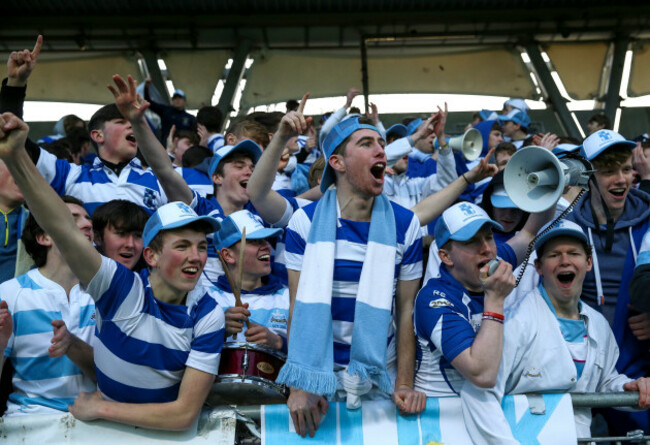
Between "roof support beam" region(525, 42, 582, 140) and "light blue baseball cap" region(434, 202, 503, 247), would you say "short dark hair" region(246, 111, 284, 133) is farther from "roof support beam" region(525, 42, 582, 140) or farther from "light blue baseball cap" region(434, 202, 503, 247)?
"roof support beam" region(525, 42, 582, 140)

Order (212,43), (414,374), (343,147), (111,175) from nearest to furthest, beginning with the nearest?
(414,374) < (343,147) < (111,175) < (212,43)

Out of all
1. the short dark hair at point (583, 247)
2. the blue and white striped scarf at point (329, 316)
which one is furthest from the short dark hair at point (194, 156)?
the short dark hair at point (583, 247)

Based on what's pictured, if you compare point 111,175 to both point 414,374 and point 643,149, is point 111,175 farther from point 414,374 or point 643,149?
point 643,149

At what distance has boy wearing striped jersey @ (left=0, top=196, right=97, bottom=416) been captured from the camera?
11.1 ft

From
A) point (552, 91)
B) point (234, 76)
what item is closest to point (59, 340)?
point (234, 76)

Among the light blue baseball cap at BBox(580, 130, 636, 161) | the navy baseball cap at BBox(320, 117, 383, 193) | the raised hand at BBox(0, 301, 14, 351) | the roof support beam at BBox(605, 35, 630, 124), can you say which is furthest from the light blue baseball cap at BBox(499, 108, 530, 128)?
the raised hand at BBox(0, 301, 14, 351)

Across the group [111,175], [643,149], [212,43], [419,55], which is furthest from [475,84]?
[111,175]

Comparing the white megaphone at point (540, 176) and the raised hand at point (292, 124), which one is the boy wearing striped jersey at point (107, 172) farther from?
the white megaphone at point (540, 176)

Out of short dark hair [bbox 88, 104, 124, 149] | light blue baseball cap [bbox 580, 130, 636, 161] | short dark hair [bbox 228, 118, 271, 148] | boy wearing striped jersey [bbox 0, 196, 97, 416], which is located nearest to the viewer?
boy wearing striped jersey [bbox 0, 196, 97, 416]

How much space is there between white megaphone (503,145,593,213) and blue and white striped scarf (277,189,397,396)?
30.9 inches

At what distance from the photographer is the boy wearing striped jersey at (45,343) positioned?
3398mm

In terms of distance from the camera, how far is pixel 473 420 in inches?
131

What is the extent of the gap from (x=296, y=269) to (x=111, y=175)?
1.69m

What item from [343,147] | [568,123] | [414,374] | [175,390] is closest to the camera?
[175,390]
